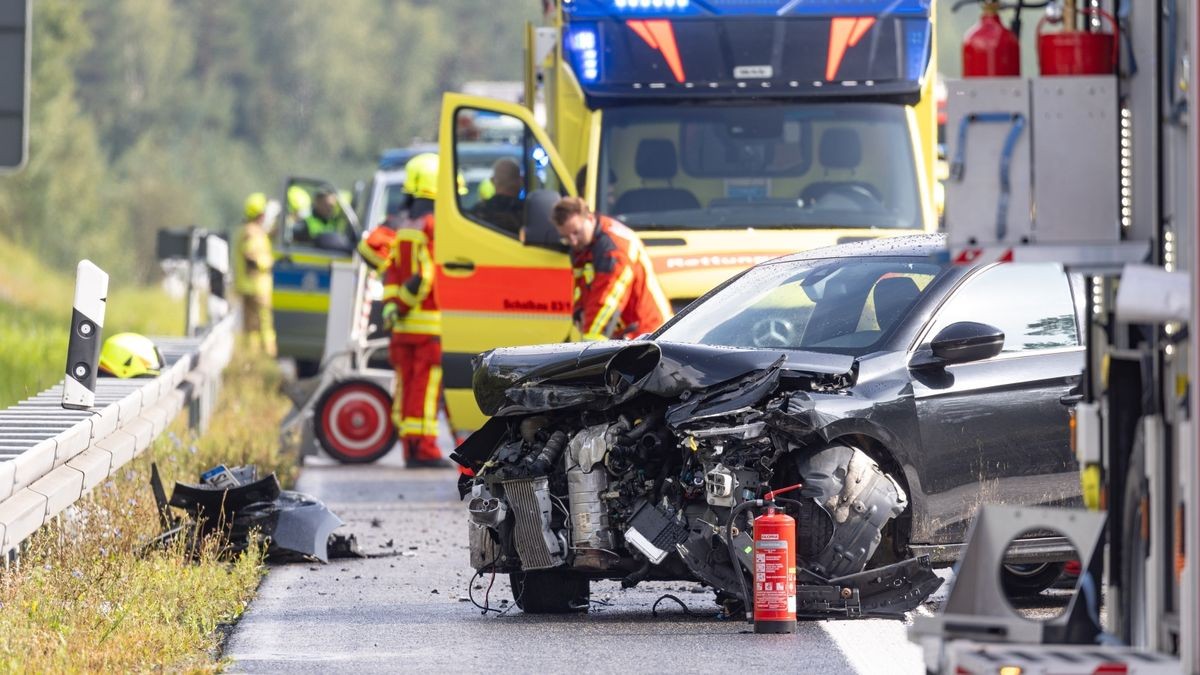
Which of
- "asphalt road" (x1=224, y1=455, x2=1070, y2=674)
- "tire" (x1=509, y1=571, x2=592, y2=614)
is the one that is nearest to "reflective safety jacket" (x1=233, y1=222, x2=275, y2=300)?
"asphalt road" (x1=224, y1=455, x2=1070, y2=674)

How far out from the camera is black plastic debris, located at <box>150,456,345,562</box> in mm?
10180

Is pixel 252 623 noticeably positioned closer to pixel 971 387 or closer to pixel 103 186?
pixel 971 387

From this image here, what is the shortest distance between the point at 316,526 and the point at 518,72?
84.9 metres

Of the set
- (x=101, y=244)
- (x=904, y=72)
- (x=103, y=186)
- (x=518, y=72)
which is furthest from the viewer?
(x=518, y=72)

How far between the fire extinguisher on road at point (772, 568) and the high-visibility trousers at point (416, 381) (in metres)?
7.12

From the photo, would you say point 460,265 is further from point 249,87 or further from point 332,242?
point 249,87

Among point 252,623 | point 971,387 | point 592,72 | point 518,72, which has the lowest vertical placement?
point 252,623

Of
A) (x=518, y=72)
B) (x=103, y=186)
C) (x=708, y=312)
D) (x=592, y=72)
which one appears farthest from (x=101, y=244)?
(x=708, y=312)

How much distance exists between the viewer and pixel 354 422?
612 inches

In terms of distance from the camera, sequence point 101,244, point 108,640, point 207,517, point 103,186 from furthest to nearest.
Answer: point 103,186
point 101,244
point 207,517
point 108,640

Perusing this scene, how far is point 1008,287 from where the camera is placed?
357 inches

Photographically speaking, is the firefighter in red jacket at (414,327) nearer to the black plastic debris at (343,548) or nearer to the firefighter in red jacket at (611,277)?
the firefighter in red jacket at (611,277)

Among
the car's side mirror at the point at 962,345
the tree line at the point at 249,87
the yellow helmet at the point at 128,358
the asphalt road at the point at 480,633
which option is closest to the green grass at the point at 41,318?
the yellow helmet at the point at 128,358

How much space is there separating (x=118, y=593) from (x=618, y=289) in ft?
12.7
